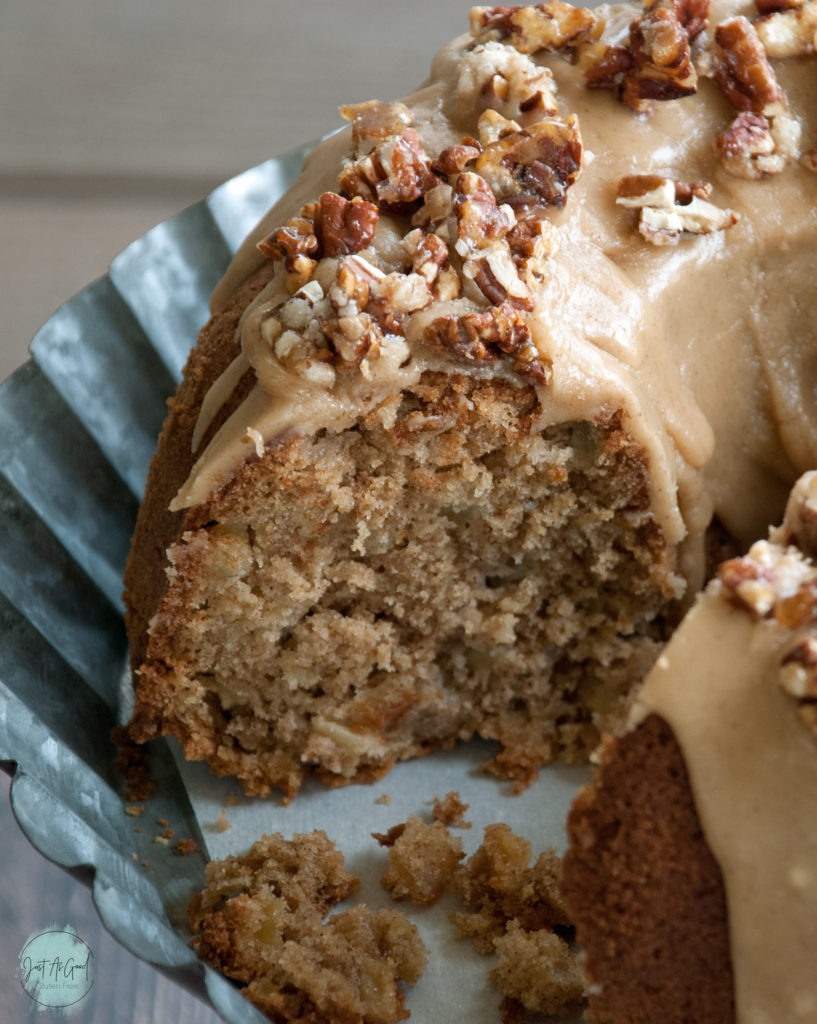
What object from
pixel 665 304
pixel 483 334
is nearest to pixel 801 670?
pixel 483 334

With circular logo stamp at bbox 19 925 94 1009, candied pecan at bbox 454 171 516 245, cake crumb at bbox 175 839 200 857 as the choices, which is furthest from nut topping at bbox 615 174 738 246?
circular logo stamp at bbox 19 925 94 1009

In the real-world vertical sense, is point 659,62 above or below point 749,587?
above

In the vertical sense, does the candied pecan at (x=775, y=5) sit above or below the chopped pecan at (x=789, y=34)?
above

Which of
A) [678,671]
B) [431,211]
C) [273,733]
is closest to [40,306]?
[273,733]

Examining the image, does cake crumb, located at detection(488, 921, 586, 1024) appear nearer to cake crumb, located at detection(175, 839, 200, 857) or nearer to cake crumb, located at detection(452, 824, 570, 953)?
cake crumb, located at detection(452, 824, 570, 953)

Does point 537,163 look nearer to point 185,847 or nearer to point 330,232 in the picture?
point 330,232

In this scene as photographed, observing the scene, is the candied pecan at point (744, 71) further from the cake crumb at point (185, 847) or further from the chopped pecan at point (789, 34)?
the cake crumb at point (185, 847)

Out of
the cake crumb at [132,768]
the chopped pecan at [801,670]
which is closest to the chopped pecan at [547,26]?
the chopped pecan at [801,670]
